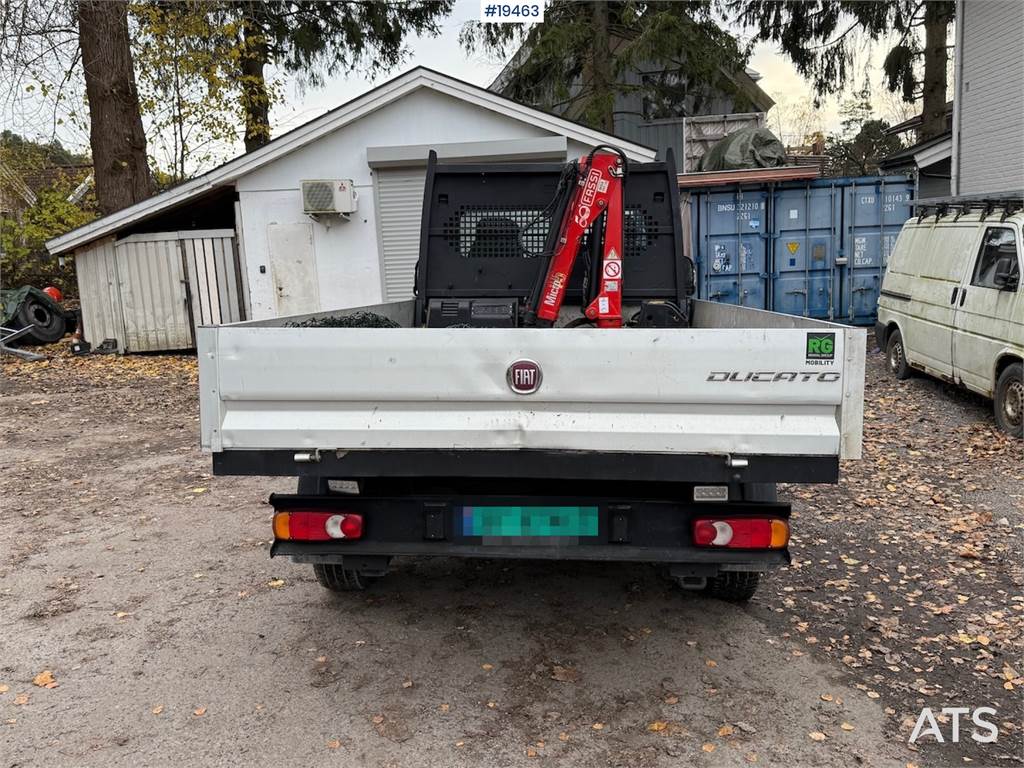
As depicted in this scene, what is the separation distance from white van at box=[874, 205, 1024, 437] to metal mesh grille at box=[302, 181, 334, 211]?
28.1ft

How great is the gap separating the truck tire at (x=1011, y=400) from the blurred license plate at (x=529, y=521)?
5666 mm

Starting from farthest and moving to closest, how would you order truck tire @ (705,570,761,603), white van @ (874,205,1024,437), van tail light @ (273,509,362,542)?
white van @ (874,205,1024,437) < truck tire @ (705,570,761,603) < van tail light @ (273,509,362,542)

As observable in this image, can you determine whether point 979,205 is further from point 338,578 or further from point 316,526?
point 316,526

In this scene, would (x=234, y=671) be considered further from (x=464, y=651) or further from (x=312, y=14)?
(x=312, y=14)

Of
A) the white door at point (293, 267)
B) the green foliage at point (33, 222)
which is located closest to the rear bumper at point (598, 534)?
the white door at point (293, 267)

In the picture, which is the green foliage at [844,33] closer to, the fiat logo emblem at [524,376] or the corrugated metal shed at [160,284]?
the corrugated metal shed at [160,284]

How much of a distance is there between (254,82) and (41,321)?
706 centimetres

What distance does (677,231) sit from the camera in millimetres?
5434

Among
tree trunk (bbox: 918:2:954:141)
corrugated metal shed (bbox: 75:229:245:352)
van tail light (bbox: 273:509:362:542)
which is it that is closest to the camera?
van tail light (bbox: 273:509:362:542)

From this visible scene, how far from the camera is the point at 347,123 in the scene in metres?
13.4

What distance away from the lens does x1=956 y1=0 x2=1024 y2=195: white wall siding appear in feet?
45.7

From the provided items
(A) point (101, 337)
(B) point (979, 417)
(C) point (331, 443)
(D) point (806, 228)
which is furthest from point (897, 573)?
(A) point (101, 337)

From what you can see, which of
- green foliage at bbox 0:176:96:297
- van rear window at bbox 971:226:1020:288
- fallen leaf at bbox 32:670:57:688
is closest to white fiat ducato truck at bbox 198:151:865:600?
fallen leaf at bbox 32:670:57:688

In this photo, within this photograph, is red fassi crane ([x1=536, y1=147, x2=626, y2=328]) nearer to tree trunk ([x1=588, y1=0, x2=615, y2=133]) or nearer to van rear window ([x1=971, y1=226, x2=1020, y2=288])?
van rear window ([x1=971, y1=226, x2=1020, y2=288])
